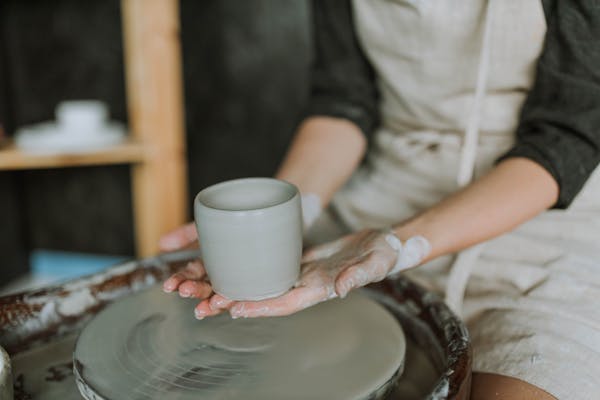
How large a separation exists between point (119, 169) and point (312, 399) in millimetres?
2094

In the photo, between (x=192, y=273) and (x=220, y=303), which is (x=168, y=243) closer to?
(x=192, y=273)

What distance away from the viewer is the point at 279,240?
0.90 metres

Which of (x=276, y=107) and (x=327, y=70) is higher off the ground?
(x=327, y=70)

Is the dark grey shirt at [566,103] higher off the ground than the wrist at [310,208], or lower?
higher

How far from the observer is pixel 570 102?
3.75 feet

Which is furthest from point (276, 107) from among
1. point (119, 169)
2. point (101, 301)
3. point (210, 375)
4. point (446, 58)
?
point (210, 375)

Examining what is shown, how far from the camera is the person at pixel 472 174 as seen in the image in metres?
0.99

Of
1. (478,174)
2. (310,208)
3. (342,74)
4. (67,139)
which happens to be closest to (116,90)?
(67,139)

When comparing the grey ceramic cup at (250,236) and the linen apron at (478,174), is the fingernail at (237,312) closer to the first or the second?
the grey ceramic cup at (250,236)

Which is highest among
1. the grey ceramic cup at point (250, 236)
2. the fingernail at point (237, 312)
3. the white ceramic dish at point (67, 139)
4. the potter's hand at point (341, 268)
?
the grey ceramic cup at point (250, 236)

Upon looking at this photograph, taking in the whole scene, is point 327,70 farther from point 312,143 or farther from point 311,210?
point 311,210

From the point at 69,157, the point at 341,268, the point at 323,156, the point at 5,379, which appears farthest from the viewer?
the point at 69,157

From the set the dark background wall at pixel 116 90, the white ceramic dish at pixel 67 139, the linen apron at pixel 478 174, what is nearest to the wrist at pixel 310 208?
the linen apron at pixel 478 174

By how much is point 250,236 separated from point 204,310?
0.14 meters
